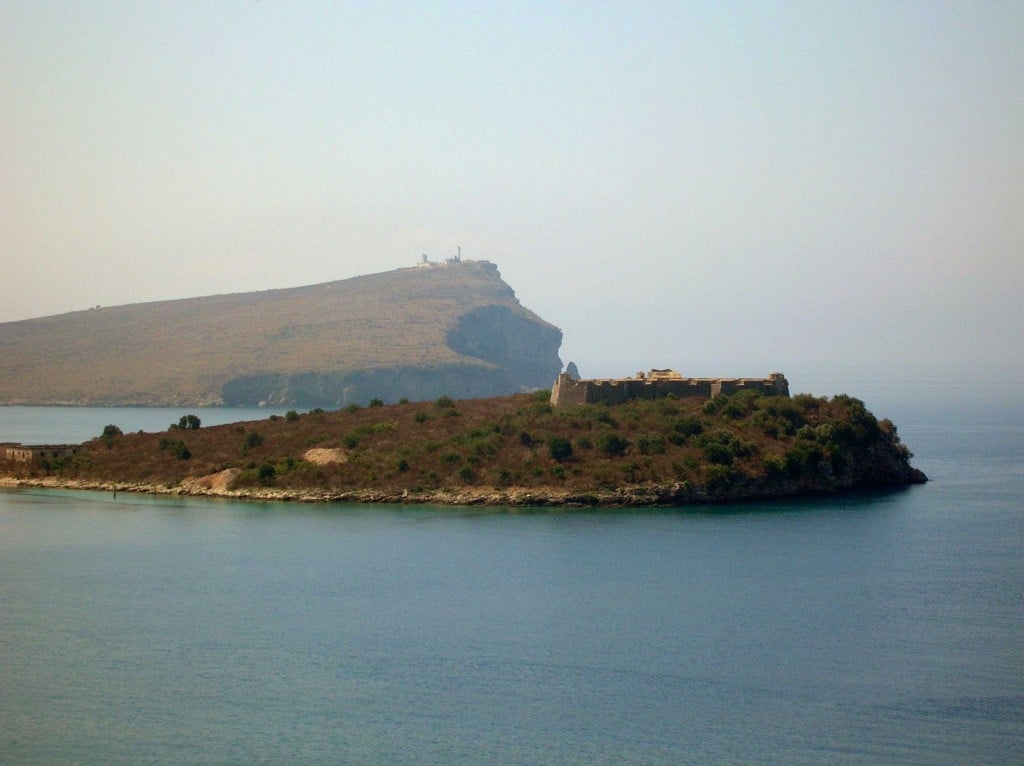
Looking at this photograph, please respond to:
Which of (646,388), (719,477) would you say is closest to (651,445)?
(719,477)

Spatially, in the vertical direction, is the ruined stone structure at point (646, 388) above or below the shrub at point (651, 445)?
above

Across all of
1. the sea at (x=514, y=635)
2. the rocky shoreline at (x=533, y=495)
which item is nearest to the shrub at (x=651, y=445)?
the rocky shoreline at (x=533, y=495)

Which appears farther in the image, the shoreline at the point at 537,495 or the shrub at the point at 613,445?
the shrub at the point at 613,445

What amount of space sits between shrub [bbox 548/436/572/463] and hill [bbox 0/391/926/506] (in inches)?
2.5

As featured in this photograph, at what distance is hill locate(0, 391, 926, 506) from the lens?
158 feet

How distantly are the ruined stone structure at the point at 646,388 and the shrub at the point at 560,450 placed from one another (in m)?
7.14

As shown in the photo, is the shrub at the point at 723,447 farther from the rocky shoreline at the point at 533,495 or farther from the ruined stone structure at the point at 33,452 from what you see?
the ruined stone structure at the point at 33,452

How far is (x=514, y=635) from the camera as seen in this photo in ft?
91.3

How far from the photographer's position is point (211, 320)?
185 meters

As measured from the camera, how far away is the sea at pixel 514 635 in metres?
21.1

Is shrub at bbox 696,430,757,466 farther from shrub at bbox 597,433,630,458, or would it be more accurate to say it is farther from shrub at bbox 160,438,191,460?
shrub at bbox 160,438,191,460

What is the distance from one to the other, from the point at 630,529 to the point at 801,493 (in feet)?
35.9

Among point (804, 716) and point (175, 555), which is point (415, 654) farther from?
point (175, 555)

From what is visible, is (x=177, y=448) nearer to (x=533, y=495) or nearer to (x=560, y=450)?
(x=560, y=450)
